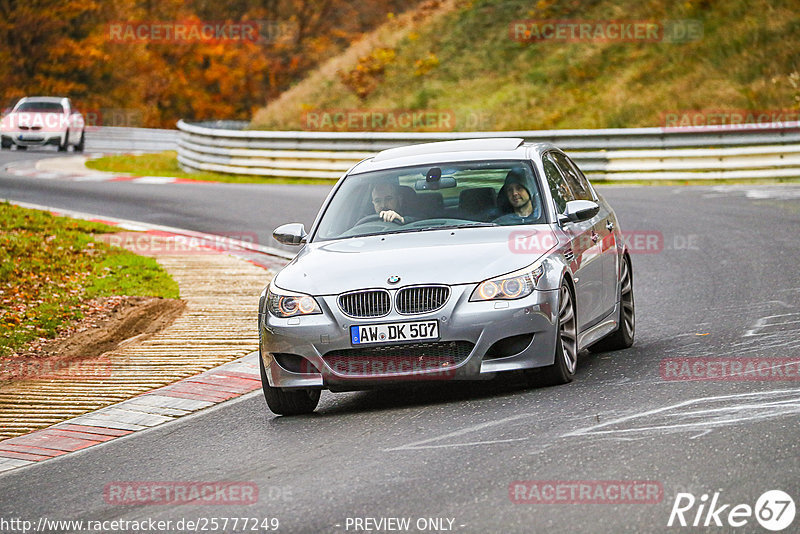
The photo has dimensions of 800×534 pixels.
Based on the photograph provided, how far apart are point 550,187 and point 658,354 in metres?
1.45

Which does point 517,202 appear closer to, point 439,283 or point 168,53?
point 439,283

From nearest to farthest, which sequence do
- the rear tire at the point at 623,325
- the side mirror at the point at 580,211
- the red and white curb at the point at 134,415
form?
the red and white curb at the point at 134,415 < the side mirror at the point at 580,211 < the rear tire at the point at 623,325

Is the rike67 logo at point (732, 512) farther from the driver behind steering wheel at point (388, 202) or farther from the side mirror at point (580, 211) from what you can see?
the driver behind steering wheel at point (388, 202)

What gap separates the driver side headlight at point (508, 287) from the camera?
7.81 m

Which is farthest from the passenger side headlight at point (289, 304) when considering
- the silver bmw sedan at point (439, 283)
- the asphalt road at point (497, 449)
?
the asphalt road at point (497, 449)

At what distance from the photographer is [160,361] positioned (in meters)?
10.6

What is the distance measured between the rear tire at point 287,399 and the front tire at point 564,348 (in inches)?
59.7

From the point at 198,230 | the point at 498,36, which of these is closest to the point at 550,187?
the point at 198,230

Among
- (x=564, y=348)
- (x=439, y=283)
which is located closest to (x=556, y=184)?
(x=564, y=348)

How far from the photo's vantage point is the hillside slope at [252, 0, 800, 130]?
30.4 m

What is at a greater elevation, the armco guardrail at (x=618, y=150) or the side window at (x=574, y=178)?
the side window at (x=574, y=178)

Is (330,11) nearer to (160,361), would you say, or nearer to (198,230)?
(198,230)

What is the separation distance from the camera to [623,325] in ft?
31.9

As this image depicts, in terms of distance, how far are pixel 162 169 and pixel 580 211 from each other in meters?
26.2
